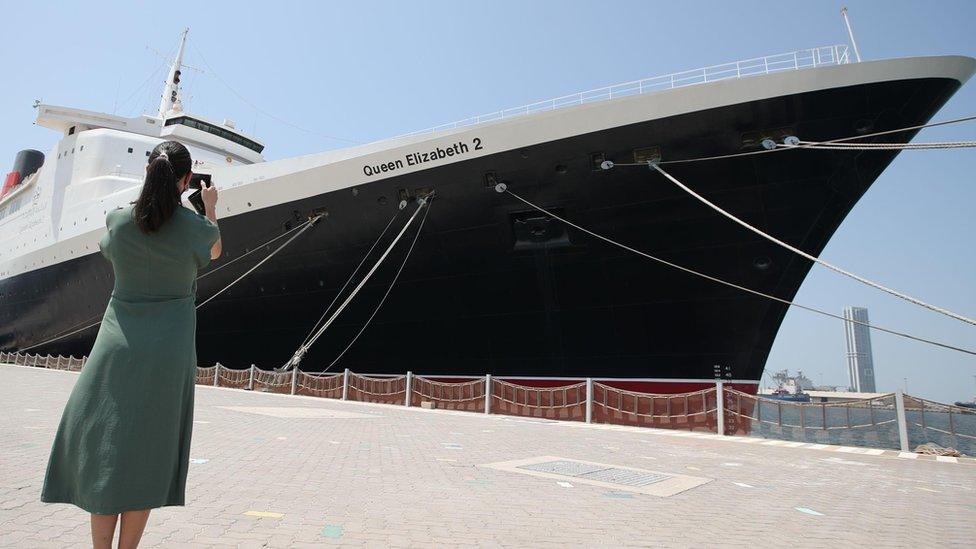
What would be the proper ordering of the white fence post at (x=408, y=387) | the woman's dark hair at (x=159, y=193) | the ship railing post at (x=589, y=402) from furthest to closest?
1. the white fence post at (x=408, y=387)
2. the ship railing post at (x=589, y=402)
3. the woman's dark hair at (x=159, y=193)

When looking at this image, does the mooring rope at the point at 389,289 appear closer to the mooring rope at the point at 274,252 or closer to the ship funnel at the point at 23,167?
the mooring rope at the point at 274,252

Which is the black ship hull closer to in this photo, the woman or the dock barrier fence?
the dock barrier fence

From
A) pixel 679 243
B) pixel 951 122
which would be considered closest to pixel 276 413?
pixel 679 243

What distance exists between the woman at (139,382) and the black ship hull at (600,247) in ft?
30.3

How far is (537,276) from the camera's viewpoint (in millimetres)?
11602

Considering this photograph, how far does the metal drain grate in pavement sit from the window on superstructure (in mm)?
24264

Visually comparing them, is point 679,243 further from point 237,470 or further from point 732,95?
point 237,470

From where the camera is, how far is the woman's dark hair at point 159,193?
2.06 metres

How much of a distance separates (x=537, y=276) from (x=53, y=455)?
10.0 m

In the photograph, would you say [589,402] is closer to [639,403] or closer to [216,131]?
[639,403]

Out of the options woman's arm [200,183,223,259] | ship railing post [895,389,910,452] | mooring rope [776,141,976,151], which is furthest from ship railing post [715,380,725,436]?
woman's arm [200,183,223,259]

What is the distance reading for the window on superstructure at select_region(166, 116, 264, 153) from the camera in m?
24.0

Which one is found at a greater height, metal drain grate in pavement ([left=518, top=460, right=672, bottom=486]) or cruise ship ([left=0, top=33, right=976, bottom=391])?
cruise ship ([left=0, top=33, right=976, bottom=391])

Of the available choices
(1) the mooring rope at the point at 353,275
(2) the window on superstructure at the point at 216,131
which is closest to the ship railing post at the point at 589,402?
(1) the mooring rope at the point at 353,275
